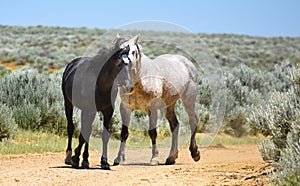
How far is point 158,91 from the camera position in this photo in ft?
33.3

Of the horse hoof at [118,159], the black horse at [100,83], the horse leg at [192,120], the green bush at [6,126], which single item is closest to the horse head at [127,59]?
the black horse at [100,83]

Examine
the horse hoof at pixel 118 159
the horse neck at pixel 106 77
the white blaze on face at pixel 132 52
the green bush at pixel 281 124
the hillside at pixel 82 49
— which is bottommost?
the horse hoof at pixel 118 159

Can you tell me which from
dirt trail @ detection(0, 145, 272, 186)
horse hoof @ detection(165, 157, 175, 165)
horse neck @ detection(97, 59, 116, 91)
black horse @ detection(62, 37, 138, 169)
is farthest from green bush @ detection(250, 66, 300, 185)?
horse hoof @ detection(165, 157, 175, 165)

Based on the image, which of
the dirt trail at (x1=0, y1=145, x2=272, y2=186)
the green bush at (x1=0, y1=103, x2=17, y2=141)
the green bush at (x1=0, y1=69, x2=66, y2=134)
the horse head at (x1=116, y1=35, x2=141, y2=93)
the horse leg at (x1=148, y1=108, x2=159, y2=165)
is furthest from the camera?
the green bush at (x1=0, y1=69, x2=66, y2=134)

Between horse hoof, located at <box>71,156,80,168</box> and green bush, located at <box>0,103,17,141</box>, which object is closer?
horse hoof, located at <box>71,156,80,168</box>

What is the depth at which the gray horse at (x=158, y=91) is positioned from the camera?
9922 mm

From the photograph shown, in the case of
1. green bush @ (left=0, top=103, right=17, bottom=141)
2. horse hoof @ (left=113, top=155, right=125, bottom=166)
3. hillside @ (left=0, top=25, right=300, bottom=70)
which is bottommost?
horse hoof @ (left=113, top=155, right=125, bottom=166)

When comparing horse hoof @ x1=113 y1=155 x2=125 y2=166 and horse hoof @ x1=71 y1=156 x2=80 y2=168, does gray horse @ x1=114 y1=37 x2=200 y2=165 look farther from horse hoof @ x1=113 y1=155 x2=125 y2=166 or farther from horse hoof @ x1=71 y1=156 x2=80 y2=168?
horse hoof @ x1=71 y1=156 x2=80 y2=168

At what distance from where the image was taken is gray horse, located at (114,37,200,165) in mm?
9922

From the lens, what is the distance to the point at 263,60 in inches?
2116

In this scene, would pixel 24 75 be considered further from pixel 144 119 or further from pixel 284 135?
pixel 284 135

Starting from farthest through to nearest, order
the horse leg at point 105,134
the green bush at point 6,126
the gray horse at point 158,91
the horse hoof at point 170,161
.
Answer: the green bush at point 6,126 → the horse hoof at point 170,161 → the gray horse at point 158,91 → the horse leg at point 105,134

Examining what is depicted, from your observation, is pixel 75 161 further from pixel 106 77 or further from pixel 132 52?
pixel 132 52

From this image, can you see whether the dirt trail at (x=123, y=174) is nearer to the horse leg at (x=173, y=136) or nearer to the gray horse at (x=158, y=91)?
the horse leg at (x=173, y=136)
